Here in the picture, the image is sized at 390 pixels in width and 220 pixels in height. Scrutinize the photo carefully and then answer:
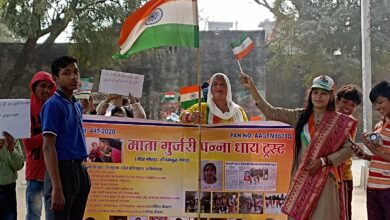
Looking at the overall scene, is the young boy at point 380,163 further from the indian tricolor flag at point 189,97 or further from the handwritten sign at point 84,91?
the handwritten sign at point 84,91

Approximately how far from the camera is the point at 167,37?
175 inches

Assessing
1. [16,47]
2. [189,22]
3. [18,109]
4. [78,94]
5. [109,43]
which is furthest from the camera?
[16,47]

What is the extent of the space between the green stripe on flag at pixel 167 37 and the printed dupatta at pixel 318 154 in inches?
45.8

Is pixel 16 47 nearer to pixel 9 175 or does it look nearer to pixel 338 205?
pixel 9 175

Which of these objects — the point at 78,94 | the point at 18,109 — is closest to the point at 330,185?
the point at 18,109

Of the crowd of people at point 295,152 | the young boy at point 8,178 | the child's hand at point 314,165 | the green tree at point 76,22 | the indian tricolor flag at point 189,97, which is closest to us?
the crowd of people at point 295,152

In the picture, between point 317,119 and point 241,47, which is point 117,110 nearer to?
Result: point 241,47

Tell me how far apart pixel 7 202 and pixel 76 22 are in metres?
11.9

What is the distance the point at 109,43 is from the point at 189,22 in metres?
12.2

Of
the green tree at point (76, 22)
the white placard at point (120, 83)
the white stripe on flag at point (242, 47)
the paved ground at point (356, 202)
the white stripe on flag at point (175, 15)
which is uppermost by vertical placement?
the green tree at point (76, 22)

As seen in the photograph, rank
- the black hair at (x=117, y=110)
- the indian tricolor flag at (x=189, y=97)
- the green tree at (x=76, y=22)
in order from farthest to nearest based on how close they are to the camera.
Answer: the green tree at (x=76, y=22) → the indian tricolor flag at (x=189, y=97) → the black hair at (x=117, y=110)

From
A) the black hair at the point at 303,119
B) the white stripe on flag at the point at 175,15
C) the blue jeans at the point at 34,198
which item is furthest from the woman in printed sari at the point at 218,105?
the blue jeans at the point at 34,198

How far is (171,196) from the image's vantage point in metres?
4.66

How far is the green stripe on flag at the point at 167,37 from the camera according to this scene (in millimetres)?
4426
